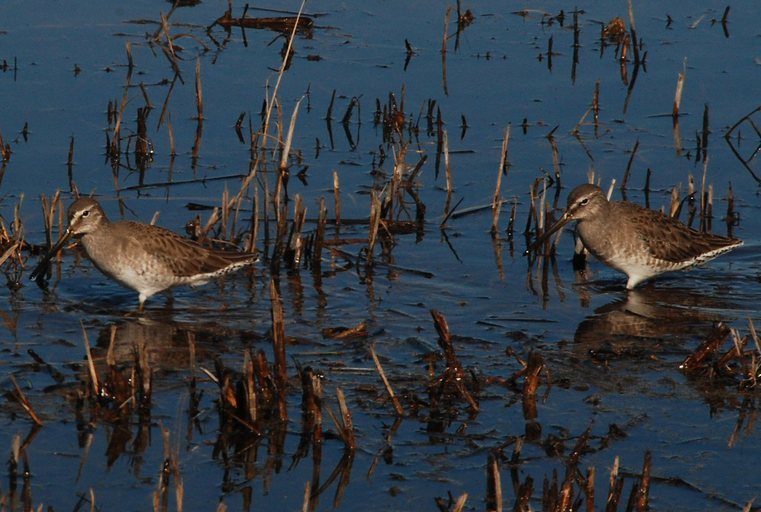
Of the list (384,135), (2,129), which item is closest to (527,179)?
(384,135)

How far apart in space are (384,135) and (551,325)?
531 cm

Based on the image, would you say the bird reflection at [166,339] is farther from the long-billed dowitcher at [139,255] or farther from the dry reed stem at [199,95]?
the dry reed stem at [199,95]

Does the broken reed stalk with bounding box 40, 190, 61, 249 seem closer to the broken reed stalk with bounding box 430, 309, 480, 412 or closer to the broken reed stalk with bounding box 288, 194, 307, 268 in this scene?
the broken reed stalk with bounding box 288, 194, 307, 268

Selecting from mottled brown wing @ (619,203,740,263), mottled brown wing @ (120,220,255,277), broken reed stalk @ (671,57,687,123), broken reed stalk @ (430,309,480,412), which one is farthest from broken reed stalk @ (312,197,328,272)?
broken reed stalk @ (671,57,687,123)

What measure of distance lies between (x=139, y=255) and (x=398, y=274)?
2385 millimetres

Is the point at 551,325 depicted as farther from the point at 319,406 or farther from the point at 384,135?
the point at 384,135

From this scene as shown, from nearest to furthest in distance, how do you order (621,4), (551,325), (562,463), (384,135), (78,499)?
(78,499) < (562,463) < (551,325) < (384,135) < (621,4)

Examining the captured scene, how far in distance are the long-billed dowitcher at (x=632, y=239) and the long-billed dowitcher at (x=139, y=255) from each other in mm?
3094

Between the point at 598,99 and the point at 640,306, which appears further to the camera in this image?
the point at 598,99

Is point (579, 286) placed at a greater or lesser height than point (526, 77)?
lesser

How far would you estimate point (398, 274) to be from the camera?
1191cm

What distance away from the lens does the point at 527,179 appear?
14516 mm

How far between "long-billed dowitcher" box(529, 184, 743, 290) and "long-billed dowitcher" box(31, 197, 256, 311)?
3.09 m

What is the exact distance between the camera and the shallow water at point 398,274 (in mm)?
7793
